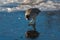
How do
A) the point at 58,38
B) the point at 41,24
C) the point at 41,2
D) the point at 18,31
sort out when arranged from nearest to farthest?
the point at 58,38 → the point at 18,31 → the point at 41,24 → the point at 41,2

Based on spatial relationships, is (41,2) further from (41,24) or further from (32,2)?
(41,24)

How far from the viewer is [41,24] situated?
39.0 feet

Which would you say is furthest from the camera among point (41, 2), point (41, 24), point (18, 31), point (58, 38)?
point (41, 2)

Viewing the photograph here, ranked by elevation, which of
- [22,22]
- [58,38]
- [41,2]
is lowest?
[58,38]

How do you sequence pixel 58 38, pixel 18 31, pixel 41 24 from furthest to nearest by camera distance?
1. pixel 41 24
2. pixel 18 31
3. pixel 58 38

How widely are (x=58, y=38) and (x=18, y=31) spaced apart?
1.85 m

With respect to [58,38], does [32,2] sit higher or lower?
higher

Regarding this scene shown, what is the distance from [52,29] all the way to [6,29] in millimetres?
1822

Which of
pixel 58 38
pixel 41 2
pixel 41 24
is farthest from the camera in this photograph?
pixel 41 2

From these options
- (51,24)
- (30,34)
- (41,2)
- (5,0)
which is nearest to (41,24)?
(51,24)

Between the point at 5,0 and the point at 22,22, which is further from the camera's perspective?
the point at 5,0

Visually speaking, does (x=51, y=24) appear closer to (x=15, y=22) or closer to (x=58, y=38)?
(x=15, y=22)

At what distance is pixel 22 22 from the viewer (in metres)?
12.4

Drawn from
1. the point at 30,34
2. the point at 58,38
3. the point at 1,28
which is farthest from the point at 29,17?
the point at 1,28
